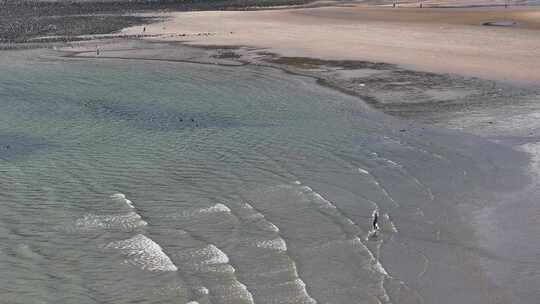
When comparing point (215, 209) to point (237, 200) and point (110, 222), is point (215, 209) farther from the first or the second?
point (110, 222)

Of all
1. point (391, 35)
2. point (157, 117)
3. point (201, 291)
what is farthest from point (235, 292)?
point (391, 35)

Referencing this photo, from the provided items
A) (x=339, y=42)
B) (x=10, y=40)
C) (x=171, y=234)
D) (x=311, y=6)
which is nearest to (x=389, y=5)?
(x=311, y=6)

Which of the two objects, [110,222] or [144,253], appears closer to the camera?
[144,253]

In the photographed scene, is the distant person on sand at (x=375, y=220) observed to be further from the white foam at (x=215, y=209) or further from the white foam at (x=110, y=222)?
the white foam at (x=110, y=222)

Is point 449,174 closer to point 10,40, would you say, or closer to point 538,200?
point 538,200

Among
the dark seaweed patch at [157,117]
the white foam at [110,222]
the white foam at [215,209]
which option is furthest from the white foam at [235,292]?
the dark seaweed patch at [157,117]

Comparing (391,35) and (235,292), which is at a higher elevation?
(391,35)

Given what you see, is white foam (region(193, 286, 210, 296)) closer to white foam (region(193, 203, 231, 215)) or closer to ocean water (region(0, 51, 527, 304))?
ocean water (region(0, 51, 527, 304))

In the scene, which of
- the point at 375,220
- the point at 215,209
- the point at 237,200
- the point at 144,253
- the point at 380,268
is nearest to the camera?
the point at 380,268
